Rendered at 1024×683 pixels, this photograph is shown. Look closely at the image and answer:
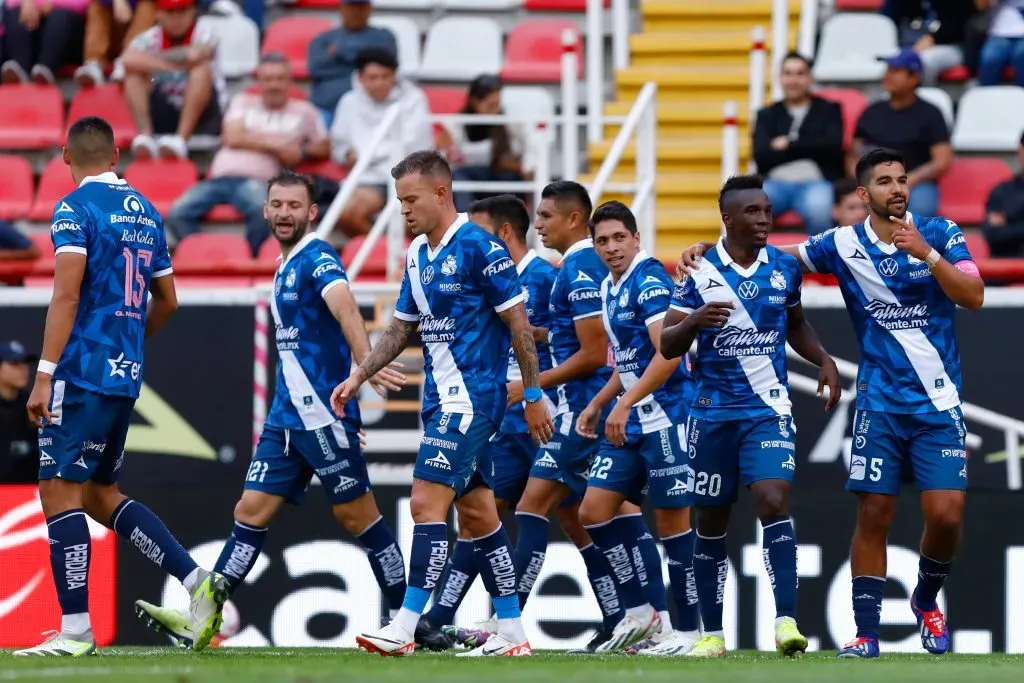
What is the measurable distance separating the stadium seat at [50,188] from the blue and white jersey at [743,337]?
8.64m

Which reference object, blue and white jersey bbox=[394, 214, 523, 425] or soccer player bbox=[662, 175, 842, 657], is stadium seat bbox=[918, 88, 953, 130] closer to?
soccer player bbox=[662, 175, 842, 657]

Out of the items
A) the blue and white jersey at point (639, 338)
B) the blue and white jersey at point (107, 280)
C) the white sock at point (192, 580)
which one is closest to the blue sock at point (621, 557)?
the blue and white jersey at point (639, 338)

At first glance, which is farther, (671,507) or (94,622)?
(94,622)

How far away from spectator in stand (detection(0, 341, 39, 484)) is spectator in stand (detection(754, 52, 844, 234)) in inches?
240

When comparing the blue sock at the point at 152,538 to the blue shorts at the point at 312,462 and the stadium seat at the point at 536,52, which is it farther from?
the stadium seat at the point at 536,52

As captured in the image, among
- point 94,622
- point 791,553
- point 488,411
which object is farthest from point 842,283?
point 94,622

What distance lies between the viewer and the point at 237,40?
17125 mm

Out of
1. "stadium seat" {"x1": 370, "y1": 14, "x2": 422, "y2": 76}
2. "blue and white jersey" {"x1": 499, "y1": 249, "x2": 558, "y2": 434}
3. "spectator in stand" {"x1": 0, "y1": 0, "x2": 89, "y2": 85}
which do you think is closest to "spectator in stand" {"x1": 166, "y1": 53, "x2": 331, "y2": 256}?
"stadium seat" {"x1": 370, "y1": 14, "x2": 422, "y2": 76}

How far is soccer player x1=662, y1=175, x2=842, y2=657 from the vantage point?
872 cm

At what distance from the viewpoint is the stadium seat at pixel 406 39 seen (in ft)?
55.7

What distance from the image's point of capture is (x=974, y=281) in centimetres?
845

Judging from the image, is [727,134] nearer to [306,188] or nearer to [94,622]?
[306,188]

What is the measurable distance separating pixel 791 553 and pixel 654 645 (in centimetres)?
124

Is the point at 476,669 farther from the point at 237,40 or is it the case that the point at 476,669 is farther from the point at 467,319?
the point at 237,40
